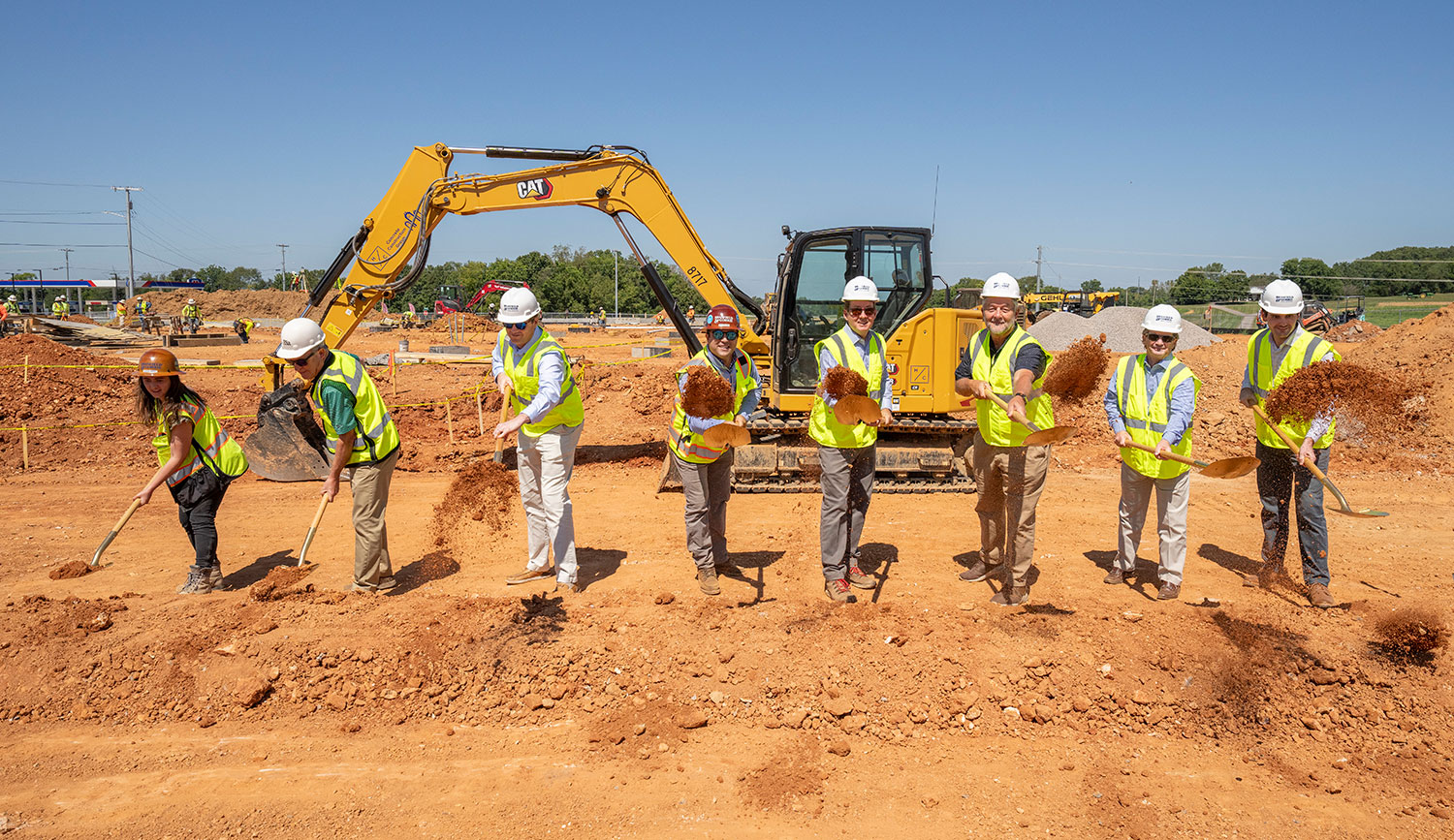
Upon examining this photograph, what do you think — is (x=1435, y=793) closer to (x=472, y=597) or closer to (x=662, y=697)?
(x=662, y=697)

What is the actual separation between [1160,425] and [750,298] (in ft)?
17.5

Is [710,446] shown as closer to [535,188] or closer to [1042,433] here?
[1042,433]

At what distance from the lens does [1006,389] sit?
5.21 m

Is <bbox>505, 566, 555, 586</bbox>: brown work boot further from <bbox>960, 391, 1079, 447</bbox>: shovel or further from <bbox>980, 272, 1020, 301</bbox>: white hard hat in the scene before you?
<bbox>980, 272, 1020, 301</bbox>: white hard hat

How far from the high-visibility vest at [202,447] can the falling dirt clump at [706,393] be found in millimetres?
3227

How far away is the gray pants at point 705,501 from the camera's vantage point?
5.59 metres

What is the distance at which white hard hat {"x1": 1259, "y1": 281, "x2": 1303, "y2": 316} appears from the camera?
5.37 meters

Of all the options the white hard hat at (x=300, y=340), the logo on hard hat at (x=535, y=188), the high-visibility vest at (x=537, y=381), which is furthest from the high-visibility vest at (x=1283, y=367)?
the logo on hard hat at (x=535, y=188)

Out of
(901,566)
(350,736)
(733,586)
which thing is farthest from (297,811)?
(901,566)

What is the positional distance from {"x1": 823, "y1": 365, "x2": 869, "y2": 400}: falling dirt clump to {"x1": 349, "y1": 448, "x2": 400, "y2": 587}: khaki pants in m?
2.83

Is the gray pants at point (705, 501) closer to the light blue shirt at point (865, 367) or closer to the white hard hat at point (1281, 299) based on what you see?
the light blue shirt at point (865, 367)

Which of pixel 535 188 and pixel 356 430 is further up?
pixel 535 188

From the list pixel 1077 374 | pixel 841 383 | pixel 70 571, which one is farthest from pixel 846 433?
pixel 70 571

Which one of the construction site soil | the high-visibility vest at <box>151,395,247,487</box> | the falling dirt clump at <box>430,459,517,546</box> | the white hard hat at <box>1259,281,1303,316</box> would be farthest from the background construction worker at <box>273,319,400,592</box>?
the white hard hat at <box>1259,281,1303,316</box>
